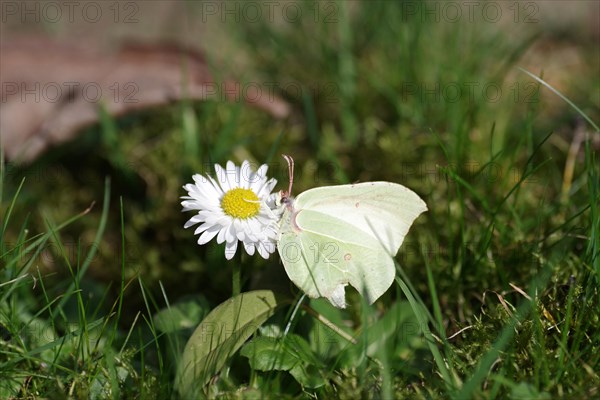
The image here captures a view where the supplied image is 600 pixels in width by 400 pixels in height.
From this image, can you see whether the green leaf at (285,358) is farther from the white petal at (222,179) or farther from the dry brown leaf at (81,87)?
the dry brown leaf at (81,87)

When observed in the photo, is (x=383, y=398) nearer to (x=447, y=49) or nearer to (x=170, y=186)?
(x=170, y=186)

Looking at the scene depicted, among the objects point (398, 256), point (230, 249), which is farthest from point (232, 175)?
point (398, 256)

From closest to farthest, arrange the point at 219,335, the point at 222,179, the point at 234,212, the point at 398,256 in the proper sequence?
1. the point at 219,335
2. the point at 234,212
3. the point at 222,179
4. the point at 398,256

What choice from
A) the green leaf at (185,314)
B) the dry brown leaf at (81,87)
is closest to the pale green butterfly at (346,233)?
the green leaf at (185,314)

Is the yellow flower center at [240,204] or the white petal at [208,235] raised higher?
the yellow flower center at [240,204]

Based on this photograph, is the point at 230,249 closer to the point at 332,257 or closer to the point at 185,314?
the point at 332,257

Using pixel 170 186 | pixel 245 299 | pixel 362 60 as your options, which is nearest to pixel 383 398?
pixel 245 299
